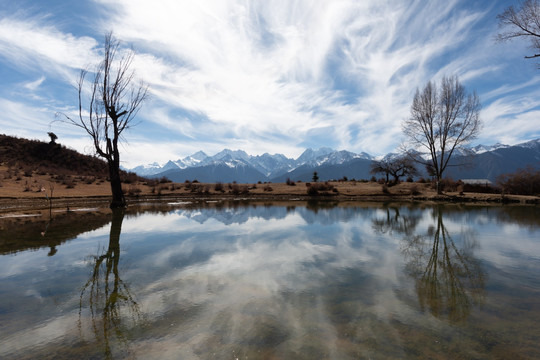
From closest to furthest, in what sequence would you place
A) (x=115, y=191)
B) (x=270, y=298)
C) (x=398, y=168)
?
(x=270, y=298), (x=115, y=191), (x=398, y=168)

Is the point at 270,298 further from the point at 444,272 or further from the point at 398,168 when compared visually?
the point at 398,168

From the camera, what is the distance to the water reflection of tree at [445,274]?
5.03 metres

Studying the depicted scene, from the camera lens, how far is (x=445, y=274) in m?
6.80

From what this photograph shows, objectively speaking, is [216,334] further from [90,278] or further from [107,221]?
[107,221]

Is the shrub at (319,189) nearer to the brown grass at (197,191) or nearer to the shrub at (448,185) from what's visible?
the brown grass at (197,191)

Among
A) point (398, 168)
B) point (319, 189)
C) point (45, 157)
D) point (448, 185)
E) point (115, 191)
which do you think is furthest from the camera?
point (45, 157)

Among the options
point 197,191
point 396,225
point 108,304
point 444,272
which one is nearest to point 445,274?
point 444,272

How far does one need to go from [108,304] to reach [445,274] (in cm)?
794

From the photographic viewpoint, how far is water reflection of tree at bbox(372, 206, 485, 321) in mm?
Result: 5072

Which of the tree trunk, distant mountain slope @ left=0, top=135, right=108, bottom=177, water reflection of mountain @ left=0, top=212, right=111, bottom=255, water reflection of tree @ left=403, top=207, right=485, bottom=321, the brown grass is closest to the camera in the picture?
water reflection of tree @ left=403, top=207, right=485, bottom=321

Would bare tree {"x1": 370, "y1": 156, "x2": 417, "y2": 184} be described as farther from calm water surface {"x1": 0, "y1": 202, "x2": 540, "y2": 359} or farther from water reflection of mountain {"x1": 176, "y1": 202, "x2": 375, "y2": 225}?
calm water surface {"x1": 0, "y1": 202, "x2": 540, "y2": 359}

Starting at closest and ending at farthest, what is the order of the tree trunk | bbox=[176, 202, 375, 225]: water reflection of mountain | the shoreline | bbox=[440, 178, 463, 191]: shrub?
1. bbox=[176, 202, 375, 225]: water reflection of mountain
2. the tree trunk
3. the shoreline
4. bbox=[440, 178, 463, 191]: shrub

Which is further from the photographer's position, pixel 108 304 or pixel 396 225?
pixel 396 225

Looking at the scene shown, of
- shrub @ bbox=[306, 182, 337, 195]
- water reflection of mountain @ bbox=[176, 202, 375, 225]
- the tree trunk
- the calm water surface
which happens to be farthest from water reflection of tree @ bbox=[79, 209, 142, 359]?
shrub @ bbox=[306, 182, 337, 195]
